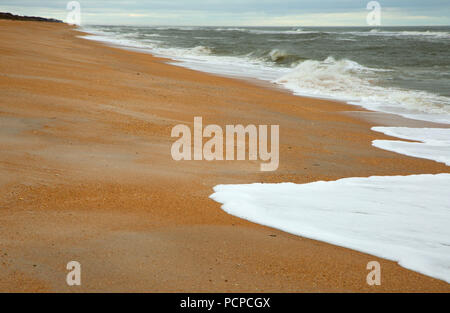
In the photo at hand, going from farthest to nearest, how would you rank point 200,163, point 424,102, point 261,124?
point 424,102, point 261,124, point 200,163

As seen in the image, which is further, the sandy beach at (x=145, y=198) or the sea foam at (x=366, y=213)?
the sea foam at (x=366, y=213)

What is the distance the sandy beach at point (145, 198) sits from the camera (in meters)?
2.78

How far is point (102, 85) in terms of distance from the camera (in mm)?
9023

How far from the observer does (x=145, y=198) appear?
13.1ft

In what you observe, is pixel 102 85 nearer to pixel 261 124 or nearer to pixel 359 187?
pixel 261 124

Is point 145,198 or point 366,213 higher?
point 145,198

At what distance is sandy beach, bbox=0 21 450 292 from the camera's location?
9.12 feet

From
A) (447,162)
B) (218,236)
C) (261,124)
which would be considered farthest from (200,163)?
(447,162)

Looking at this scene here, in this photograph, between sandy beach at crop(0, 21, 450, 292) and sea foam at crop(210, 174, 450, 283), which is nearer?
sandy beach at crop(0, 21, 450, 292)

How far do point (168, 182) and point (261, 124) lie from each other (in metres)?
3.37

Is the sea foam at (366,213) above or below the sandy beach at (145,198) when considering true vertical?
below

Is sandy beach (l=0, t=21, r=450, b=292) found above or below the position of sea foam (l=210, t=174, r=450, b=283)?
above

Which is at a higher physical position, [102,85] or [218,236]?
[102,85]
